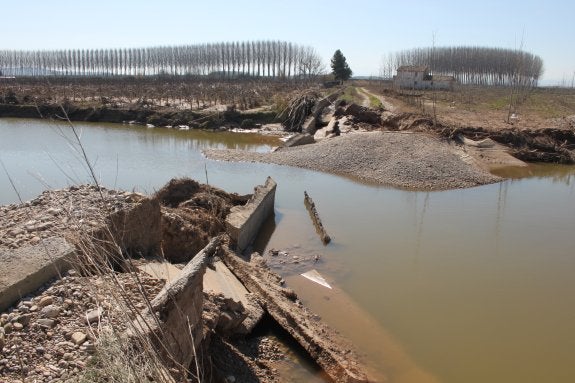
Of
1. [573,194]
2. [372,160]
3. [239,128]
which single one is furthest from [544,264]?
[239,128]

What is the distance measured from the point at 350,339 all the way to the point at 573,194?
15327mm

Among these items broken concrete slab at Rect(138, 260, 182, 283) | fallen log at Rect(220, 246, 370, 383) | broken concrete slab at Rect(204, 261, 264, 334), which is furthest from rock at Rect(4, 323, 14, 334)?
fallen log at Rect(220, 246, 370, 383)

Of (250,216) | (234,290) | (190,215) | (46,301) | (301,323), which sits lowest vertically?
(301,323)

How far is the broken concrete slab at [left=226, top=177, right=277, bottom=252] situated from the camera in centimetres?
1053

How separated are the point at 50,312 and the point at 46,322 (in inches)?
5.7

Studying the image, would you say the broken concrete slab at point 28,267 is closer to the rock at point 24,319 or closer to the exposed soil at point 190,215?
the rock at point 24,319

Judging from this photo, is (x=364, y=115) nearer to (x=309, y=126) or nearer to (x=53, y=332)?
(x=309, y=126)

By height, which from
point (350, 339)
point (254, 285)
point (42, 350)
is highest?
point (42, 350)

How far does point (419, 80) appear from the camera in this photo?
213 ft

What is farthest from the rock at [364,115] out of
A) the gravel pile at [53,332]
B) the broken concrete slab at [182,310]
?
the gravel pile at [53,332]

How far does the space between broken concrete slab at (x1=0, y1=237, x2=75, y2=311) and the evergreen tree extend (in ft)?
207

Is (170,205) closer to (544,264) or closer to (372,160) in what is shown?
(544,264)

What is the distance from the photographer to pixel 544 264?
439 inches

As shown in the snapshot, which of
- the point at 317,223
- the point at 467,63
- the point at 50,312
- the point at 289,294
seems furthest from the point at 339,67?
the point at 50,312
